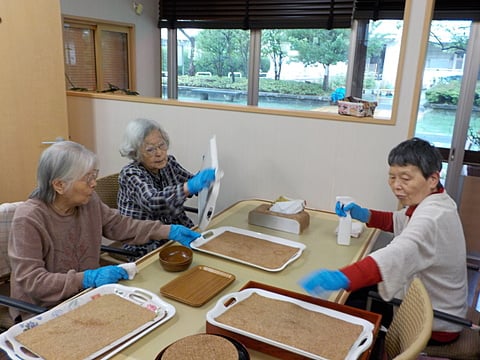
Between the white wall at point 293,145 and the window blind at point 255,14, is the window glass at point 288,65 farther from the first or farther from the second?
the white wall at point 293,145

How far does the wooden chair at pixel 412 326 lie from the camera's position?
877 mm

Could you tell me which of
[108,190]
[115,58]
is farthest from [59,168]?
[115,58]

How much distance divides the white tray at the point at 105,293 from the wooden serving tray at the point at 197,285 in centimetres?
6

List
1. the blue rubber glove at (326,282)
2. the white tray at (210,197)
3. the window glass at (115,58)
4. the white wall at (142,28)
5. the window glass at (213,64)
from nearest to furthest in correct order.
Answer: the blue rubber glove at (326,282) → the white tray at (210,197) → the white wall at (142,28) → the window glass at (115,58) → the window glass at (213,64)

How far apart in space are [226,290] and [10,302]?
683 millimetres

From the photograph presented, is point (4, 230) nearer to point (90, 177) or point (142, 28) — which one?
point (90, 177)

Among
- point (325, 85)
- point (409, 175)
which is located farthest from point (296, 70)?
point (409, 175)

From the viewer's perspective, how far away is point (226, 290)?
1304 mm

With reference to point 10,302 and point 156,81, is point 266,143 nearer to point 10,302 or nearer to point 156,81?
point 10,302

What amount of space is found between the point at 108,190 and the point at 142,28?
3.23 meters

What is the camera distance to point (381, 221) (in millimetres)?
1841

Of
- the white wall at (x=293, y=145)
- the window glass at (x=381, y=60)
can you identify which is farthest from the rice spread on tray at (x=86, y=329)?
the window glass at (x=381, y=60)

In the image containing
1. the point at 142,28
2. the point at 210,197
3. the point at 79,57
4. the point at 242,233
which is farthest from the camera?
the point at 142,28

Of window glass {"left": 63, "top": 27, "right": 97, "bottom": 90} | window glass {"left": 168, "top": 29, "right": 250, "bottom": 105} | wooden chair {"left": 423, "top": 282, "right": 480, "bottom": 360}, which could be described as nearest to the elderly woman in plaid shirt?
wooden chair {"left": 423, "top": 282, "right": 480, "bottom": 360}
